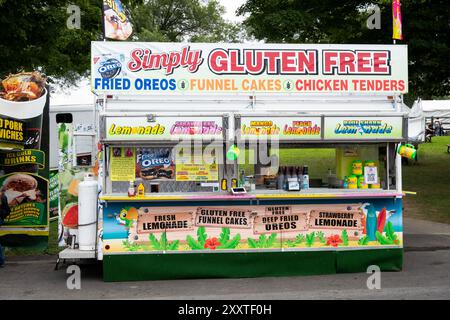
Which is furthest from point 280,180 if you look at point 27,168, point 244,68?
point 27,168

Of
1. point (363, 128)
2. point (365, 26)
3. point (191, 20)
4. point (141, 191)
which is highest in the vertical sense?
point (191, 20)

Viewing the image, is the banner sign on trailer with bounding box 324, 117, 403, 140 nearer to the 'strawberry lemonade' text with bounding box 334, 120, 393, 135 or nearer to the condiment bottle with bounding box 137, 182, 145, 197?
the 'strawberry lemonade' text with bounding box 334, 120, 393, 135

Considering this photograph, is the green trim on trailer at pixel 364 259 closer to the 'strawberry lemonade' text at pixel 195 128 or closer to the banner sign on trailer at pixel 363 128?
the banner sign on trailer at pixel 363 128

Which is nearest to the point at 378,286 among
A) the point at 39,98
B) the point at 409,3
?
the point at 39,98

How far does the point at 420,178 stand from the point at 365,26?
5.65 m

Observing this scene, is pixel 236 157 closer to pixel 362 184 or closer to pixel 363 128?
pixel 363 128

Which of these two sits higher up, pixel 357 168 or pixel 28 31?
pixel 28 31

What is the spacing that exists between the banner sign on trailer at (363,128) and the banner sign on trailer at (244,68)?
1.91 ft

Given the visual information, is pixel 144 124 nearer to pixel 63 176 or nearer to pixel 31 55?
pixel 63 176

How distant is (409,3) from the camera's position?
17.1 meters

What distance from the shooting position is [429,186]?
1884 cm

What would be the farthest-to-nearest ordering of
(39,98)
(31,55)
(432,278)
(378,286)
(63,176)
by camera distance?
(31,55) < (39,98) < (63,176) < (432,278) < (378,286)

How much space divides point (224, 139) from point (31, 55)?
30.8 feet

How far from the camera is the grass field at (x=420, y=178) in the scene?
Result: 964 cm
